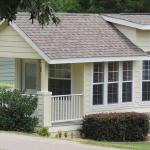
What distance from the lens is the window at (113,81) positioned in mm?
24656

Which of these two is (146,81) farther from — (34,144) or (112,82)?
(34,144)

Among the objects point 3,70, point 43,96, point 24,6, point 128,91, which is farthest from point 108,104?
point 24,6

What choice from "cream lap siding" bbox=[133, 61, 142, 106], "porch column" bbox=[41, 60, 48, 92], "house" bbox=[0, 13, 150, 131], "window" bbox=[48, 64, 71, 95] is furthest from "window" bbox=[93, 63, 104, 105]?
"porch column" bbox=[41, 60, 48, 92]

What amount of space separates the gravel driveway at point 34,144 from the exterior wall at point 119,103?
6.15 meters

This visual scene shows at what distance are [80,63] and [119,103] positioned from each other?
→ 2.48m

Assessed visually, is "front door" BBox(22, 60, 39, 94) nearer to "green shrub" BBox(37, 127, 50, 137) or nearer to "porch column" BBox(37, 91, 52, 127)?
"porch column" BBox(37, 91, 52, 127)

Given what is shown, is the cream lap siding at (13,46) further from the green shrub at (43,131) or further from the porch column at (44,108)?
the green shrub at (43,131)

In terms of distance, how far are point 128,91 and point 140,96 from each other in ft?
2.01

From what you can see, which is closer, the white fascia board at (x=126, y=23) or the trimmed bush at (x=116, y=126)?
the trimmed bush at (x=116, y=126)

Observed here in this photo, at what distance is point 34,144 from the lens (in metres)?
16.3

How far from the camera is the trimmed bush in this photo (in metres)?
22.9

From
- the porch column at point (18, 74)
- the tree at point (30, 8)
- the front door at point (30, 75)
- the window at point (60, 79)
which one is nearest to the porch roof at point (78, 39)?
the window at point (60, 79)

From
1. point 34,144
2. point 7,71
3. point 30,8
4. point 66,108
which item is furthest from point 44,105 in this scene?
point 30,8

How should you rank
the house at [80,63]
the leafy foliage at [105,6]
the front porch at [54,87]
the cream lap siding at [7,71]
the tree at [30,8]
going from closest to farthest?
the tree at [30,8]
the front porch at [54,87]
the house at [80,63]
the cream lap siding at [7,71]
the leafy foliage at [105,6]
